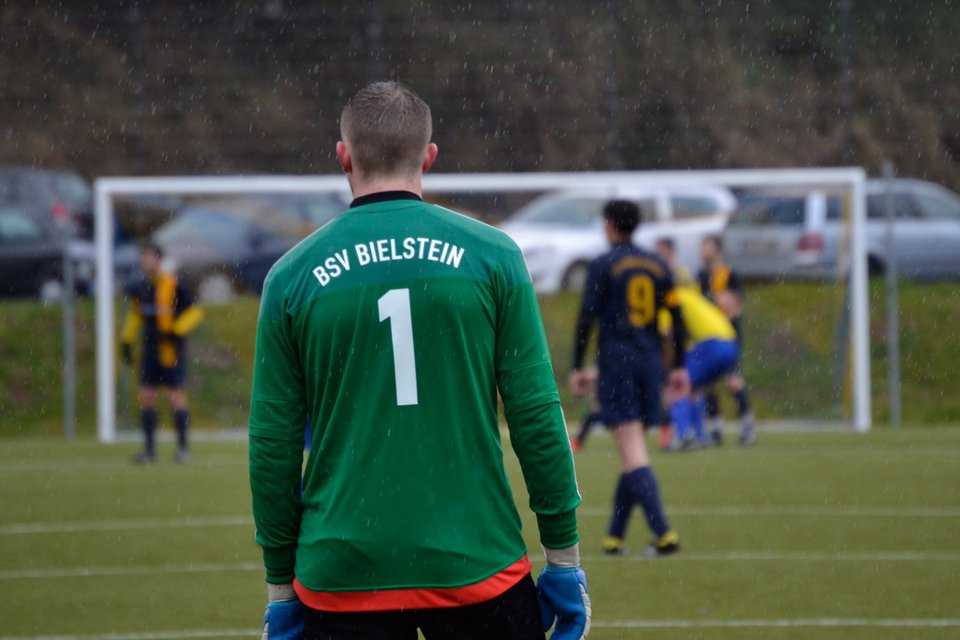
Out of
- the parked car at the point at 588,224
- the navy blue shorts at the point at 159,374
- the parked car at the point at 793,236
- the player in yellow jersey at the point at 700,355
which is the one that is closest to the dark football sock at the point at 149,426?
the navy blue shorts at the point at 159,374

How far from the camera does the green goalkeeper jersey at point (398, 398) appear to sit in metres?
2.93

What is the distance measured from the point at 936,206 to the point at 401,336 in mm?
19259

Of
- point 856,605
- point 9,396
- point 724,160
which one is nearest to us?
point 856,605

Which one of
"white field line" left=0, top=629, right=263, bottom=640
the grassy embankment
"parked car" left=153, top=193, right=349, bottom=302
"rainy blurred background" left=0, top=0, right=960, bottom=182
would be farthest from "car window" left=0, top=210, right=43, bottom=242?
"white field line" left=0, top=629, right=263, bottom=640

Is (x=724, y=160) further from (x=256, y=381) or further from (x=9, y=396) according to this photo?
(x=256, y=381)

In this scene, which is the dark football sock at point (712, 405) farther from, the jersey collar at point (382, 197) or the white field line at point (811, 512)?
the jersey collar at point (382, 197)

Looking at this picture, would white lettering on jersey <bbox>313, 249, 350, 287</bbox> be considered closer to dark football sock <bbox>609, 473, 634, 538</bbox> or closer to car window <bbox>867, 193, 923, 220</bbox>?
dark football sock <bbox>609, 473, 634, 538</bbox>

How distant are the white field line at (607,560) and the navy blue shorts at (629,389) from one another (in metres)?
0.79

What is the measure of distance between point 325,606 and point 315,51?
1946 centimetres

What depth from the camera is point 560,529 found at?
306 centimetres

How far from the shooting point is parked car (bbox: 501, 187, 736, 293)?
59.1ft

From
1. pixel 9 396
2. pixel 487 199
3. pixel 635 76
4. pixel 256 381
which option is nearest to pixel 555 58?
pixel 635 76

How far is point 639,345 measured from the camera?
8.41m

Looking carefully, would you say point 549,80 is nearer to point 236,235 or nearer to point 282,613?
point 236,235
